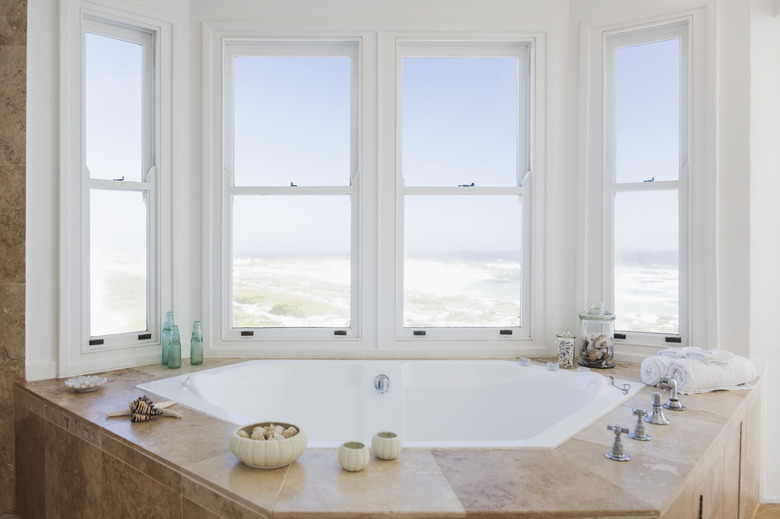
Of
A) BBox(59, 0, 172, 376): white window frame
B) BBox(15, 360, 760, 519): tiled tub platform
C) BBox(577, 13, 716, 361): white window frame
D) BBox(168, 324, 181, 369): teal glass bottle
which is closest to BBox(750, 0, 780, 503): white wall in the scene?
BBox(577, 13, 716, 361): white window frame

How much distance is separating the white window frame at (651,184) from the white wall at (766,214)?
7.3 inches

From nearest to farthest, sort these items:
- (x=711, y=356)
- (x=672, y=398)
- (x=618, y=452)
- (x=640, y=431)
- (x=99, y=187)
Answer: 1. (x=618, y=452)
2. (x=640, y=431)
3. (x=672, y=398)
4. (x=711, y=356)
5. (x=99, y=187)

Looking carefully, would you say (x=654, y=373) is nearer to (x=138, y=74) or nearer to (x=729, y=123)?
(x=729, y=123)

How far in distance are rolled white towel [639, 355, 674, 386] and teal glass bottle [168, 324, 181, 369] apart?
204cm

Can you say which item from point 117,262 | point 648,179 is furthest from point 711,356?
point 117,262

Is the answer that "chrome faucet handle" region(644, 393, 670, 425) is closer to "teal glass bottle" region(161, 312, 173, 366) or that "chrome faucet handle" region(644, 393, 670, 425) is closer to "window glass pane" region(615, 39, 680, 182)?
"window glass pane" region(615, 39, 680, 182)

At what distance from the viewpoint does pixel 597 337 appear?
8.08ft

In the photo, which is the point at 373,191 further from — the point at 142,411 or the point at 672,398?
the point at 672,398

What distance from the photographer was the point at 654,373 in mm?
2121

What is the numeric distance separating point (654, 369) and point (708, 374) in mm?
187

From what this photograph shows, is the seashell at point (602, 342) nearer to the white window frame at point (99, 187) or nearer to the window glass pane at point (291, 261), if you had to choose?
the window glass pane at point (291, 261)

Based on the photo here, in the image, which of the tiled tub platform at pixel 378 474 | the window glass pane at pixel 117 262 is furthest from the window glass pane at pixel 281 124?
the tiled tub platform at pixel 378 474

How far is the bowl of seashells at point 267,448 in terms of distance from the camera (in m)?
1.31

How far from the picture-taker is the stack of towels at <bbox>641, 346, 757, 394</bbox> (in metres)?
2.01
